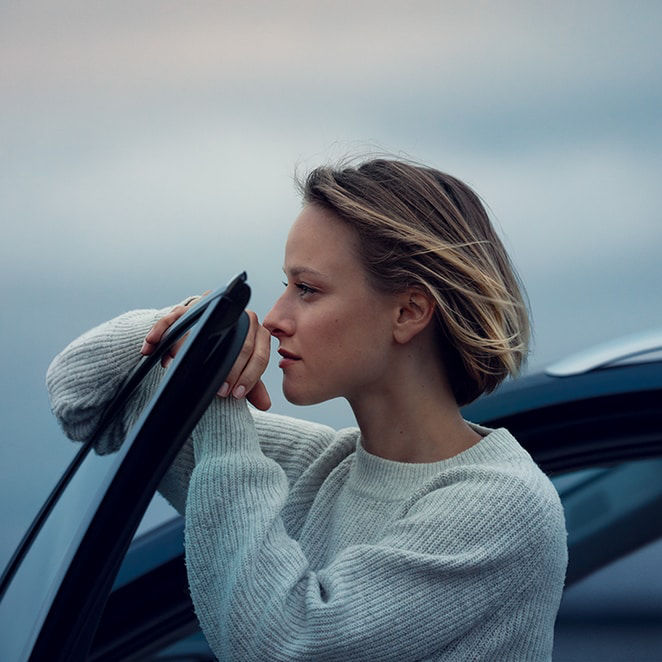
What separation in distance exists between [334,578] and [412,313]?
37 centimetres

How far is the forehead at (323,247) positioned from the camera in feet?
4.39

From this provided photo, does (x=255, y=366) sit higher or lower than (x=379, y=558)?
higher

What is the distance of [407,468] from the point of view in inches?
54.4

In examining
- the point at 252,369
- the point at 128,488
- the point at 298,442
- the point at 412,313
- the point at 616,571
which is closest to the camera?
the point at 128,488

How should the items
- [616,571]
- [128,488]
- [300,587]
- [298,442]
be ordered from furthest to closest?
[616,571]
[298,442]
[300,587]
[128,488]

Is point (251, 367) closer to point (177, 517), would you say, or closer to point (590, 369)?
point (177, 517)

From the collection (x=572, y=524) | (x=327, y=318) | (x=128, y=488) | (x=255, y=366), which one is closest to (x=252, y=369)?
(x=255, y=366)

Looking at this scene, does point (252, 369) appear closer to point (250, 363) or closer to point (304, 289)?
point (250, 363)

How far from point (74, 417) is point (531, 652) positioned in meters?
0.63

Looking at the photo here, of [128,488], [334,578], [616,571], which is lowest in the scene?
[616,571]

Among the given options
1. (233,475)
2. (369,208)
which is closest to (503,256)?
(369,208)

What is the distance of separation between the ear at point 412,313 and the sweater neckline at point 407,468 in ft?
0.54

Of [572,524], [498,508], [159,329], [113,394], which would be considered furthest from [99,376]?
[572,524]

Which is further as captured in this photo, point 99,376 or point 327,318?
point 99,376
